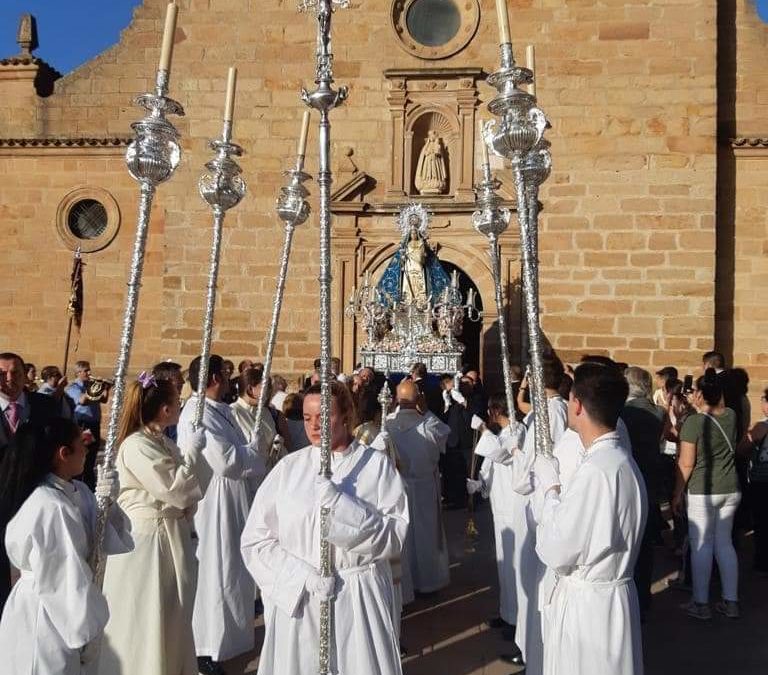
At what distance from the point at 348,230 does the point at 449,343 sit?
3775 mm

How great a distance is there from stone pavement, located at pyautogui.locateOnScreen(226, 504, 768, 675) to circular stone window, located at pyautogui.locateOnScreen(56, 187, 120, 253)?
429 inches

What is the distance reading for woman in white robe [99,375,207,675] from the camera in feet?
15.2

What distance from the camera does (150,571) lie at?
4715mm

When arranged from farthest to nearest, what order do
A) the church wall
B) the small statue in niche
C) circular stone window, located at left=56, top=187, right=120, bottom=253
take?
circular stone window, located at left=56, top=187, right=120, bottom=253 < the small statue in niche < the church wall

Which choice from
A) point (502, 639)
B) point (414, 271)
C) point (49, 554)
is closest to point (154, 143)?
point (49, 554)

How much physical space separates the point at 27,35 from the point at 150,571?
1508 centimetres

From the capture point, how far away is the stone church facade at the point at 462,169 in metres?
14.7

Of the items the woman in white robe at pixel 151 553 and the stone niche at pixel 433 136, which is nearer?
the woman in white robe at pixel 151 553

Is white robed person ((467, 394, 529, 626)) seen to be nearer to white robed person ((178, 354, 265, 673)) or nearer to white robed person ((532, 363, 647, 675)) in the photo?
white robed person ((178, 354, 265, 673))

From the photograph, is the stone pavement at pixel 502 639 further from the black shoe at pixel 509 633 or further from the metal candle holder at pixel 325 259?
the metal candle holder at pixel 325 259

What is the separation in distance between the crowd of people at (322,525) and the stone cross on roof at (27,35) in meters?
12.8

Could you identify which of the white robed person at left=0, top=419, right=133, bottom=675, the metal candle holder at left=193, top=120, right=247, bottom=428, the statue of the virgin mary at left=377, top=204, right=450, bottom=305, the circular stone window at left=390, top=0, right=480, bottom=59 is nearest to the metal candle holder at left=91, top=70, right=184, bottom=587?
the white robed person at left=0, top=419, right=133, bottom=675

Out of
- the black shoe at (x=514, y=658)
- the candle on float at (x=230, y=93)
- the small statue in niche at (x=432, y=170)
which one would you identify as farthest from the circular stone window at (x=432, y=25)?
the black shoe at (x=514, y=658)

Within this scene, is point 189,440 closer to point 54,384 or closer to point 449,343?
point 54,384
